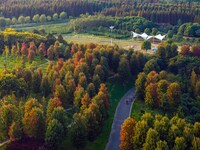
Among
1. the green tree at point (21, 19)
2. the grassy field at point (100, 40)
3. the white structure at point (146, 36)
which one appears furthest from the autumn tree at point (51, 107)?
the green tree at point (21, 19)

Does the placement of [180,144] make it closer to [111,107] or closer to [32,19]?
[111,107]

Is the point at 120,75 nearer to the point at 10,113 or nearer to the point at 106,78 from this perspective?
the point at 106,78

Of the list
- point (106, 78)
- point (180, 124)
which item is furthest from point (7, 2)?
point (180, 124)

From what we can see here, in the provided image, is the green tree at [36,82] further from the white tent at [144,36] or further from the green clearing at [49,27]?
the green clearing at [49,27]

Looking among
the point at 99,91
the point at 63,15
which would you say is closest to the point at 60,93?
the point at 99,91

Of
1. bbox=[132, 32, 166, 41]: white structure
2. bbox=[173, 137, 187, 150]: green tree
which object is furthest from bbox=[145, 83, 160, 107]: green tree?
bbox=[132, 32, 166, 41]: white structure

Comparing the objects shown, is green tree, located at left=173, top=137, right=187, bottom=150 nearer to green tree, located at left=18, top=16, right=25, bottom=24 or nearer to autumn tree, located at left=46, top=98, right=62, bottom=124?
autumn tree, located at left=46, top=98, right=62, bottom=124

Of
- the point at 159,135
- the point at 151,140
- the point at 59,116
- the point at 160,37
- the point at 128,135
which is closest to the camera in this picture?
the point at 151,140
